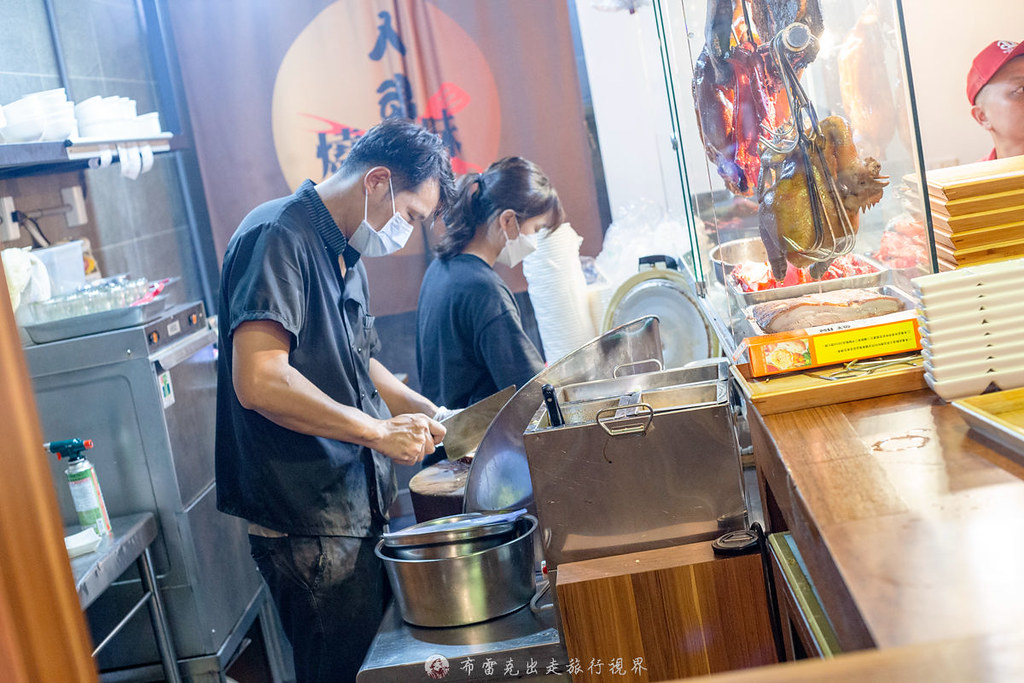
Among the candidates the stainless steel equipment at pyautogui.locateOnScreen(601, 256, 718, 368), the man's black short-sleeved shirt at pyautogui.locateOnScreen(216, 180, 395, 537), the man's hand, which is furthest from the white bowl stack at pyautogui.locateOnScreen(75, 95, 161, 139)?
the stainless steel equipment at pyautogui.locateOnScreen(601, 256, 718, 368)

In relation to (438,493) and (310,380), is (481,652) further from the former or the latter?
(310,380)

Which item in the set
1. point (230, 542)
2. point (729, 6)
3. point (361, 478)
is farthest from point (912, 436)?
point (230, 542)

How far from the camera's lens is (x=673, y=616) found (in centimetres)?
162

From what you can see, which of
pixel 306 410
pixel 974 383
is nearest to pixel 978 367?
pixel 974 383

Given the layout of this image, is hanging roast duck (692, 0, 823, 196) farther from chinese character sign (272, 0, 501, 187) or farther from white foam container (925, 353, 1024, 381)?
chinese character sign (272, 0, 501, 187)

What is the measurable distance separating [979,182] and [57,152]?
2.52m

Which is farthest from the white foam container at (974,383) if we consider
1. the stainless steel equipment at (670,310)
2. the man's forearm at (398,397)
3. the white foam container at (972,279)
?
the stainless steel equipment at (670,310)

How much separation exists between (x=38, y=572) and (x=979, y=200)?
4.93 feet

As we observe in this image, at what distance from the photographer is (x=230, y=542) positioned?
3.44m

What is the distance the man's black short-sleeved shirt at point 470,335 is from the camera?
2857 millimetres

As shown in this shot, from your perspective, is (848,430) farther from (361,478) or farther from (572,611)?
(361,478)

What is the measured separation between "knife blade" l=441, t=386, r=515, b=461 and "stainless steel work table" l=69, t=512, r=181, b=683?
101 centimetres

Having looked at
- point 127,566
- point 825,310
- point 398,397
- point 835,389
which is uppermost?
point 825,310

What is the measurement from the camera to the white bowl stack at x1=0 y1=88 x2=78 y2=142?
283 centimetres
